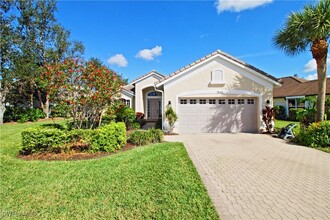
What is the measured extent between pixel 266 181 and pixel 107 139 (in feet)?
20.8

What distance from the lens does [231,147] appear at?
8.99 m

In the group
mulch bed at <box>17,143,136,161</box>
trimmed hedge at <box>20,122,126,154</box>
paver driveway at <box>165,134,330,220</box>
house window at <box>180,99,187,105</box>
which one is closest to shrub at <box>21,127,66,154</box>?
trimmed hedge at <box>20,122,126,154</box>

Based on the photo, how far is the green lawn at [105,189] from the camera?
3609mm

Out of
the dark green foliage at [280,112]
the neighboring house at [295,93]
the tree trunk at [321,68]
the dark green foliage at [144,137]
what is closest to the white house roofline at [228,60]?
the tree trunk at [321,68]

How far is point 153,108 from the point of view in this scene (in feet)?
77.1

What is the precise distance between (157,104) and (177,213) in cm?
2029

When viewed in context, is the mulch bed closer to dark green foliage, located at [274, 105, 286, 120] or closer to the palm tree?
the palm tree

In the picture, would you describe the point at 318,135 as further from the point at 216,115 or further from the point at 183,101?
the point at 183,101

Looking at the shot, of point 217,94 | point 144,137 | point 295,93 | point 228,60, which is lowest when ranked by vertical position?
point 144,137

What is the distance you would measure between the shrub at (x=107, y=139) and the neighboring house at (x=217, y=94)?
534 centimetres

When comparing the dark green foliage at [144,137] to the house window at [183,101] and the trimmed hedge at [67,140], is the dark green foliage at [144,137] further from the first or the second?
the house window at [183,101]

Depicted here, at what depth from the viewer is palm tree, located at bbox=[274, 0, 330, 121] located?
984 cm

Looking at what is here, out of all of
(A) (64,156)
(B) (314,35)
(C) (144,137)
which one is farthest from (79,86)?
(B) (314,35)

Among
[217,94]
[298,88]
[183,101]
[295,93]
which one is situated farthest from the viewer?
[298,88]
